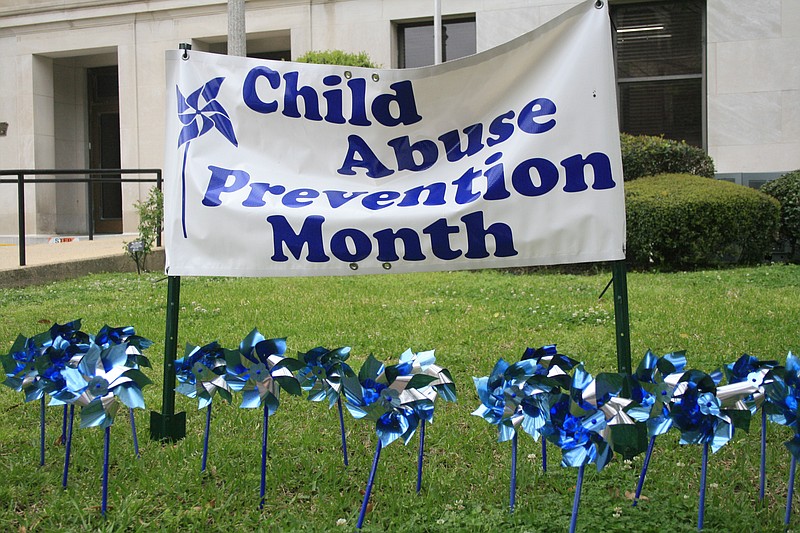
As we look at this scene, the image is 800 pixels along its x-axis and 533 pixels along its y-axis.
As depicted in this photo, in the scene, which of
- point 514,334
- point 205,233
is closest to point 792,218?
point 514,334

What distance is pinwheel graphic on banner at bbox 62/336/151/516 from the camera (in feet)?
9.67

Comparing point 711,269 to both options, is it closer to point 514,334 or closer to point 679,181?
point 679,181

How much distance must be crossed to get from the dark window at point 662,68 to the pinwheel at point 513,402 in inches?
524

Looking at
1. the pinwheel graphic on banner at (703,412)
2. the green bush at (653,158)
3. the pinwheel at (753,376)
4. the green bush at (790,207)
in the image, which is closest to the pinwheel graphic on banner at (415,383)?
the pinwheel graphic on banner at (703,412)

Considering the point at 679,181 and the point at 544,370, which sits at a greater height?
the point at 679,181

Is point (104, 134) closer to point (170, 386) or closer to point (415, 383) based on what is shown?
point (170, 386)

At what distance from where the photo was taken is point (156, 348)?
5797 millimetres

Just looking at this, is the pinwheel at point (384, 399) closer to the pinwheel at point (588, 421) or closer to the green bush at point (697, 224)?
the pinwheel at point (588, 421)

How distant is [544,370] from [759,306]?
15.4ft

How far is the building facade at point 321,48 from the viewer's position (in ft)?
46.8

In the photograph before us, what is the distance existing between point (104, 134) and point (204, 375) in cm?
1868

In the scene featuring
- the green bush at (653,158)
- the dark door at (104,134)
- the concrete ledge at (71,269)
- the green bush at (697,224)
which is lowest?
the concrete ledge at (71,269)

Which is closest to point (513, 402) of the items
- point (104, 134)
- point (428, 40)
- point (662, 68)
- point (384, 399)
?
point (384, 399)

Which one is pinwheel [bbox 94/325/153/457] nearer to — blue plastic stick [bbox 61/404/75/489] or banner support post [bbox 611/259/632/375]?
blue plastic stick [bbox 61/404/75/489]
